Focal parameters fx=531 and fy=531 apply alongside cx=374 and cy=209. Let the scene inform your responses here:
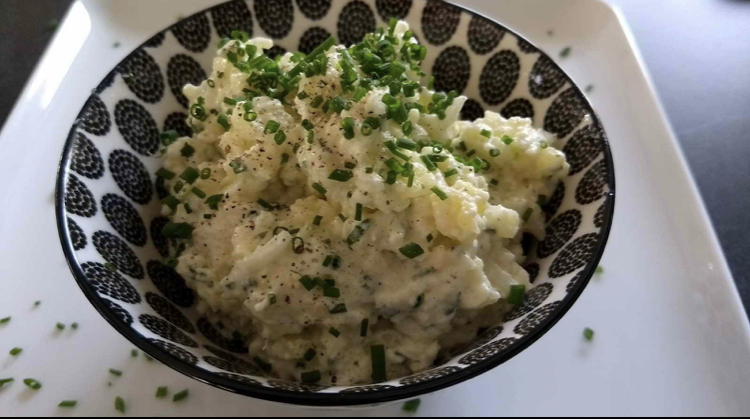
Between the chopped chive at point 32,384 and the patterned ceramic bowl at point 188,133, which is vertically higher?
the patterned ceramic bowl at point 188,133

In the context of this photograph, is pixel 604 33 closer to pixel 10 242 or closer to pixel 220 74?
pixel 220 74

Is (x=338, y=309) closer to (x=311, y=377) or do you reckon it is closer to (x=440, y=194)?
(x=311, y=377)

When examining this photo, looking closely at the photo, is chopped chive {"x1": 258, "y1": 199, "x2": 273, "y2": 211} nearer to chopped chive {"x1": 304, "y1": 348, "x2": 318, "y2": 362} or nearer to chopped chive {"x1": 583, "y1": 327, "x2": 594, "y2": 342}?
chopped chive {"x1": 304, "y1": 348, "x2": 318, "y2": 362}

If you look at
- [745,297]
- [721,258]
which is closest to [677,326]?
[721,258]

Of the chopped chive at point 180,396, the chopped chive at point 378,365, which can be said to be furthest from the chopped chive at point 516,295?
the chopped chive at point 180,396

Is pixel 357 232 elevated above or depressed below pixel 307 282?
above

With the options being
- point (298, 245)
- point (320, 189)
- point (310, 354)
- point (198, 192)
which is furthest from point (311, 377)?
point (198, 192)

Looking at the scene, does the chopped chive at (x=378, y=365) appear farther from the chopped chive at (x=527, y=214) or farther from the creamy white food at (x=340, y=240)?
the chopped chive at (x=527, y=214)

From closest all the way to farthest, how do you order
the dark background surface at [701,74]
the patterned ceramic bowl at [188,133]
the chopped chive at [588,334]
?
the patterned ceramic bowl at [188,133]
the chopped chive at [588,334]
the dark background surface at [701,74]
